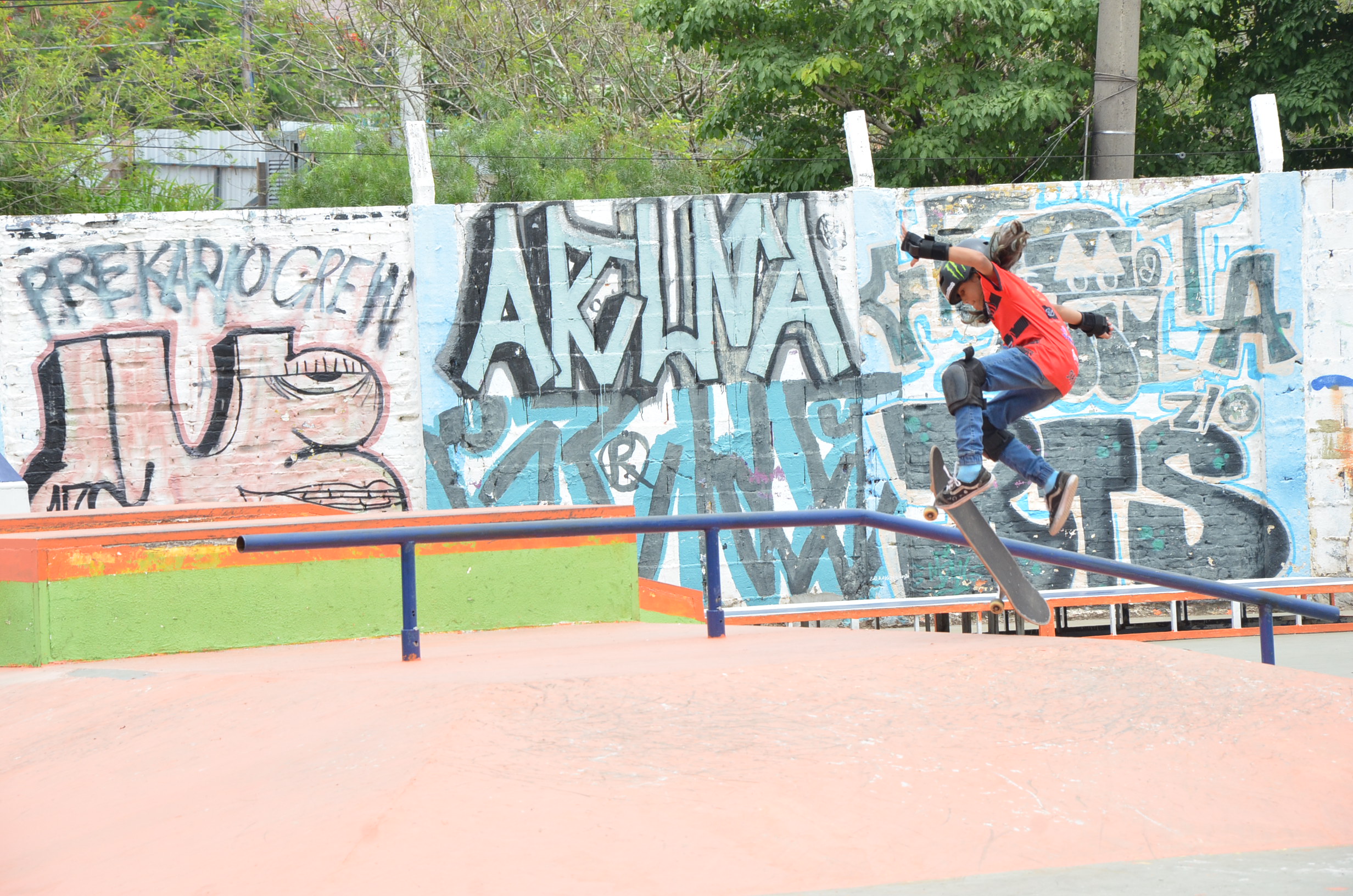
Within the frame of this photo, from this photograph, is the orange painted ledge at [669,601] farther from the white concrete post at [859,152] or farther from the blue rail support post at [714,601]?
the white concrete post at [859,152]

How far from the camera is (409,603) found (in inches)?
209

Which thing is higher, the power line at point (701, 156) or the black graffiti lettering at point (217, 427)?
the power line at point (701, 156)

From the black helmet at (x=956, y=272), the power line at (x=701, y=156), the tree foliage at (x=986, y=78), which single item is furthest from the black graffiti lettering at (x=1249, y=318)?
the black helmet at (x=956, y=272)

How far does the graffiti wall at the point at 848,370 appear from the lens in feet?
32.9

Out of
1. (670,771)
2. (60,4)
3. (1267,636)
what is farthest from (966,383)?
(60,4)

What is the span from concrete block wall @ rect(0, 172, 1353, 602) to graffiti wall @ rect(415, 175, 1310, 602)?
0.07 ft

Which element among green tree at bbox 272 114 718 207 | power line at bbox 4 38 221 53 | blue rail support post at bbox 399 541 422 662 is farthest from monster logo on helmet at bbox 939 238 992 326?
power line at bbox 4 38 221 53

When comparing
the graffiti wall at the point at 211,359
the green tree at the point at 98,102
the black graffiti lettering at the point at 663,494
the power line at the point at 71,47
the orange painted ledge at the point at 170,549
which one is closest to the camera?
the orange painted ledge at the point at 170,549

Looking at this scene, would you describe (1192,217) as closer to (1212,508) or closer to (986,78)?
(1212,508)

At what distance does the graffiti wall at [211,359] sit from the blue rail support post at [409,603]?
15.0 ft

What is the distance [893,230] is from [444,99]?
14187 mm

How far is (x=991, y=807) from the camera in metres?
3.62

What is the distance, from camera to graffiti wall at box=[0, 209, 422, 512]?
9422 millimetres

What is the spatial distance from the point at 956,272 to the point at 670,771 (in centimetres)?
269
